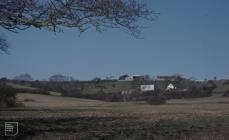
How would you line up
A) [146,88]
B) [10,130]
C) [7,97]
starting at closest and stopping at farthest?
[10,130], [7,97], [146,88]

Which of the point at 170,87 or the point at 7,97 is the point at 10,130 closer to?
the point at 7,97

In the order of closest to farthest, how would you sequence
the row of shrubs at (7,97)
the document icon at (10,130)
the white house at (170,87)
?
the document icon at (10,130) → the row of shrubs at (7,97) → the white house at (170,87)

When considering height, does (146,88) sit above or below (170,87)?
below

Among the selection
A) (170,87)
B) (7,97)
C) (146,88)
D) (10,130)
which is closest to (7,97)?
(7,97)

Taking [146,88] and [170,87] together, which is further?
[146,88]

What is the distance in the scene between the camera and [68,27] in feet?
58.8

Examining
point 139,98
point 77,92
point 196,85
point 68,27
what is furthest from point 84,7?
point 196,85

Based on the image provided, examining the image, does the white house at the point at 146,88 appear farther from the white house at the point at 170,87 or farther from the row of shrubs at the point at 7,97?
the row of shrubs at the point at 7,97

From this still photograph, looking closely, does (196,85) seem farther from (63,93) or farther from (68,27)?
(68,27)

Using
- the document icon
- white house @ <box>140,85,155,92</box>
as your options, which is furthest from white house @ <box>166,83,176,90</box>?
the document icon

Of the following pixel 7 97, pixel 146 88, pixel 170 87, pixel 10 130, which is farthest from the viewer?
pixel 146 88

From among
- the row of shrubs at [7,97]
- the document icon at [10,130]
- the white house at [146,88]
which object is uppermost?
the white house at [146,88]

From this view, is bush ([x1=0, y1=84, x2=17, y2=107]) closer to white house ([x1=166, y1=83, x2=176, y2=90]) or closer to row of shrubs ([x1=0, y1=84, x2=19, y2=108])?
row of shrubs ([x1=0, y1=84, x2=19, y2=108])

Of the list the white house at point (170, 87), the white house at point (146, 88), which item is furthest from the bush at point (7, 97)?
the white house at point (170, 87)
